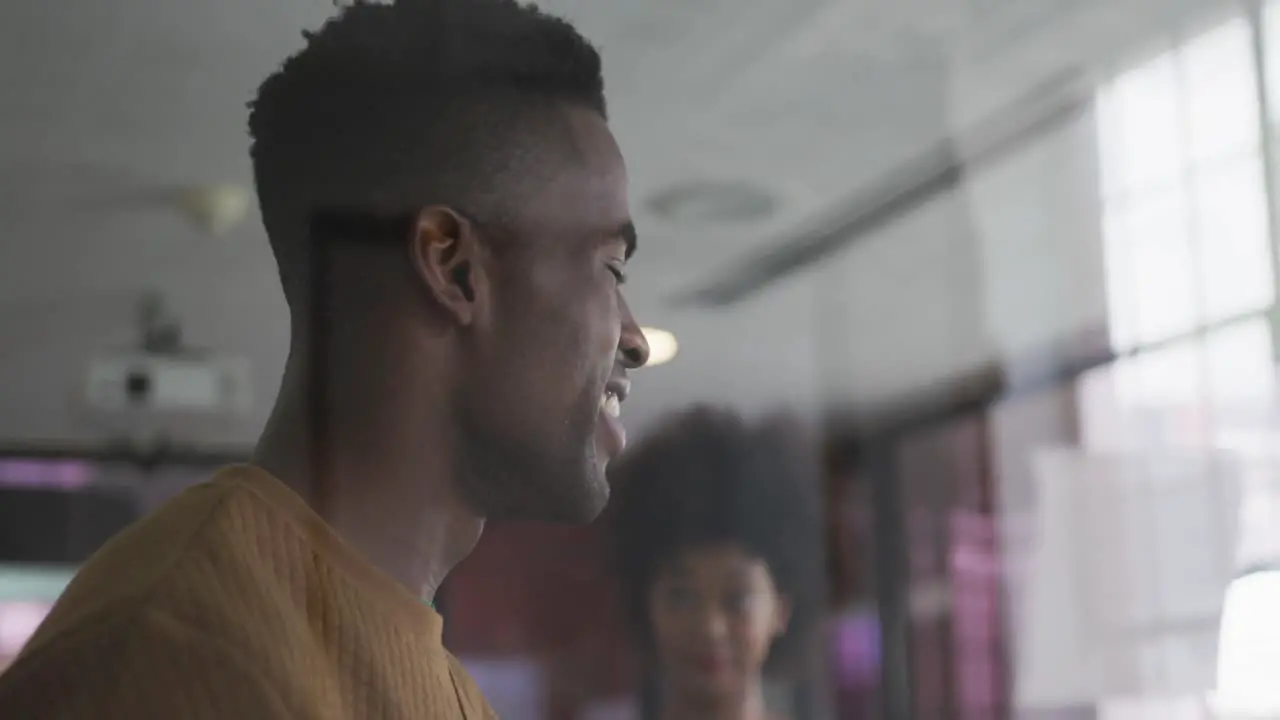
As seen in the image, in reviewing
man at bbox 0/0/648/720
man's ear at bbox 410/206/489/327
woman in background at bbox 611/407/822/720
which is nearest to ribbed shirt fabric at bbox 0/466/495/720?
man at bbox 0/0/648/720

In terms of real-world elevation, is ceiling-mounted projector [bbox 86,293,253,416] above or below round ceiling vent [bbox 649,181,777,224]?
below

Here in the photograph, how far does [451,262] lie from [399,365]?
52 millimetres

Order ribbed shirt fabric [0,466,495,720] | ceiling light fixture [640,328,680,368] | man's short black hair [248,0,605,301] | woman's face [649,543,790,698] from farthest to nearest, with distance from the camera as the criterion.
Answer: woman's face [649,543,790,698] → ceiling light fixture [640,328,680,368] → man's short black hair [248,0,605,301] → ribbed shirt fabric [0,466,495,720]

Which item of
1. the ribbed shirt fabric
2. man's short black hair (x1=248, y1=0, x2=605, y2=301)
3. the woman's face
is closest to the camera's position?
the ribbed shirt fabric

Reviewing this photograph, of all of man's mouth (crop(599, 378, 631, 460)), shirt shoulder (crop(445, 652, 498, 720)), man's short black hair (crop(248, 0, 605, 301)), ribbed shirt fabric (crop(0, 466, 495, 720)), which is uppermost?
man's short black hair (crop(248, 0, 605, 301))

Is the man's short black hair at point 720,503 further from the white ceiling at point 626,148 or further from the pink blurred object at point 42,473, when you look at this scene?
the pink blurred object at point 42,473

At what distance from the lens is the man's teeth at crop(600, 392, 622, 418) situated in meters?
0.61

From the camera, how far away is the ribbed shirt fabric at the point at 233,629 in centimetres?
42

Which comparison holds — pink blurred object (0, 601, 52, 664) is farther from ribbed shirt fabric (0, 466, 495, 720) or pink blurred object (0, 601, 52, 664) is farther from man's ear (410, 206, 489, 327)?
man's ear (410, 206, 489, 327)

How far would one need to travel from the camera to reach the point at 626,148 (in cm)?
66

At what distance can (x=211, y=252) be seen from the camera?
60cm

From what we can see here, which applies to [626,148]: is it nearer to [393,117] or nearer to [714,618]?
[393,117]

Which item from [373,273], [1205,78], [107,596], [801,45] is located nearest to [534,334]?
[373,273]

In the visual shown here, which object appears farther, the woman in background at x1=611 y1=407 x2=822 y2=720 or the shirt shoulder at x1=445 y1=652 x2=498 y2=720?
the woman in background at x1=611 y1=407 x2=822 y2=720
